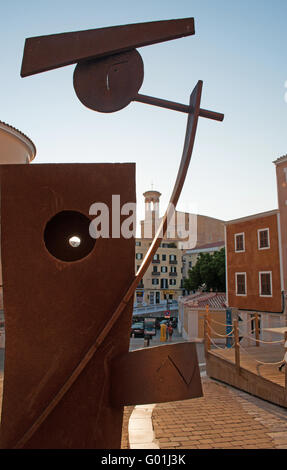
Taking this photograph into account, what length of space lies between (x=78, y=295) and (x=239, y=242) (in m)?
22.1

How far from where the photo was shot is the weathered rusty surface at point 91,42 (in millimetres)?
3652

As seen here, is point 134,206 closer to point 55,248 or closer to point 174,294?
point 55,248

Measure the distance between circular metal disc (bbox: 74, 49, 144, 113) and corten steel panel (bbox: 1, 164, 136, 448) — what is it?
28.0 inches

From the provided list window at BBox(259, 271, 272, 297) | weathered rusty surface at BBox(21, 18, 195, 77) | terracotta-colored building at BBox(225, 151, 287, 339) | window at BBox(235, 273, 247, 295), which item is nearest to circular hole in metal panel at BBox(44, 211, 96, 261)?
weathered rusty surface at BBox(21, 18, 195, 77)

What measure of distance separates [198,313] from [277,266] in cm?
719

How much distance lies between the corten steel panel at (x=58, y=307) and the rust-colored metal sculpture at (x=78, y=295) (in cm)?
1

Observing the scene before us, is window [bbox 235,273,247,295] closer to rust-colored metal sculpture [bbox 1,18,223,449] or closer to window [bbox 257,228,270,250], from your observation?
window [bbox 257,228,270,250]

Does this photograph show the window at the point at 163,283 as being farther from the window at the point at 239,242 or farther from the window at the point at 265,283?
the window at the point at 265,283

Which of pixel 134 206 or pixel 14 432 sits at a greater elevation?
pixel 134 206

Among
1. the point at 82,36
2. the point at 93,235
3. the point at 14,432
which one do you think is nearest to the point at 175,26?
the point at 82,36

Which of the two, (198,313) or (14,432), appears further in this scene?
(198,313)

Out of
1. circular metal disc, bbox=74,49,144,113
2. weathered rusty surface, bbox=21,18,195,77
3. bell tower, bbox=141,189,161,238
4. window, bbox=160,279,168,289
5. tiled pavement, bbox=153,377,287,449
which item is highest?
bell tower, bbox=141,189,161,238

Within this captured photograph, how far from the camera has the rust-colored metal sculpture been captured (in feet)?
11.1
